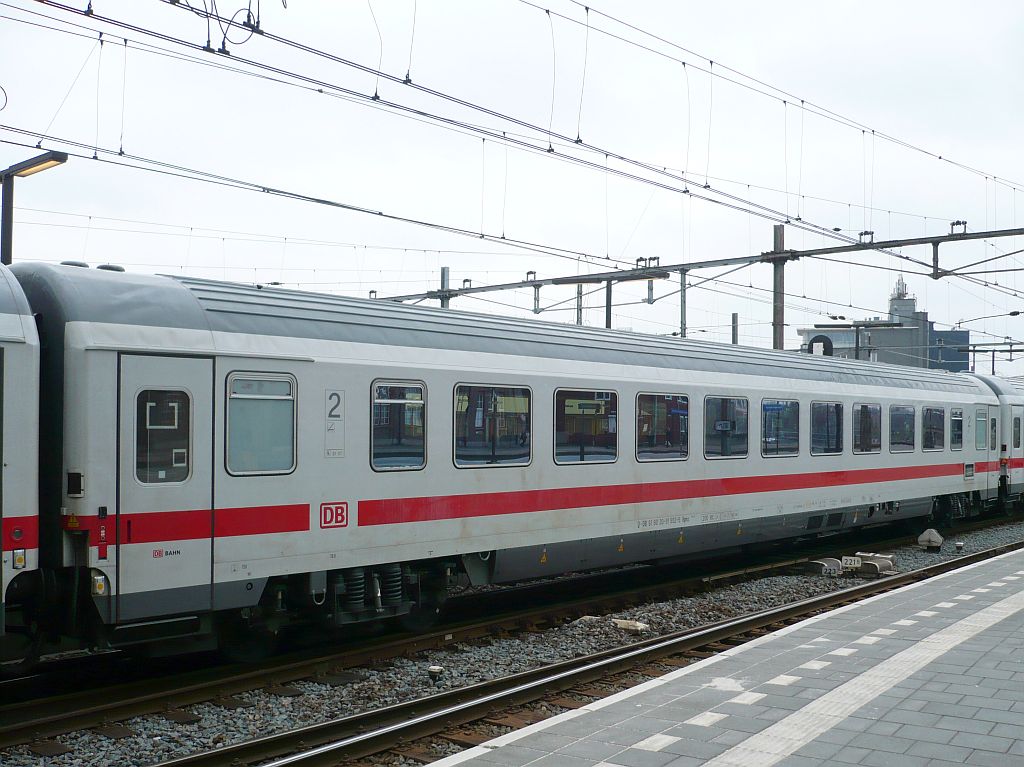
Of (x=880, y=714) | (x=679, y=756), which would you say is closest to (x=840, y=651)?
(x=880, y=714)

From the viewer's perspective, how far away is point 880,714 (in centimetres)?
693

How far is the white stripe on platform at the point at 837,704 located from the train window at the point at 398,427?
15.3 ft

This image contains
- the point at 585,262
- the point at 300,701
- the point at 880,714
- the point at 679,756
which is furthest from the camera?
the point at 585,262

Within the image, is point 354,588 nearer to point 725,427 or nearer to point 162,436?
point 162,436

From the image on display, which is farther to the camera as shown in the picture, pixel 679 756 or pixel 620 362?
pixel 620 362

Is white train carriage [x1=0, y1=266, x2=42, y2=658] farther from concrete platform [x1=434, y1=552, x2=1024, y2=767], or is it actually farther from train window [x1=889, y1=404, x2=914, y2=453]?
train window [x1=889, y1=404, x2=914, y2=453]

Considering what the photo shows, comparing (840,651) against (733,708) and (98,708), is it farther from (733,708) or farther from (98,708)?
(98,708)

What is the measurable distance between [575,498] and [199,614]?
5.04 m

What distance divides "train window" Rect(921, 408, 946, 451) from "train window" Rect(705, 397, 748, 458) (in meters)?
7.21

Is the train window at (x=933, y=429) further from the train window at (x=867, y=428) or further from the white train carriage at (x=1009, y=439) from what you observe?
the white train carriage at (x=1009, y=439)

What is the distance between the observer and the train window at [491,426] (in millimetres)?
10836

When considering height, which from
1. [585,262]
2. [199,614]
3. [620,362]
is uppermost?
[585,262]

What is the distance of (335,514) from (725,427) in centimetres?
719

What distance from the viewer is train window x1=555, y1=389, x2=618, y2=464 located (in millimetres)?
12086
